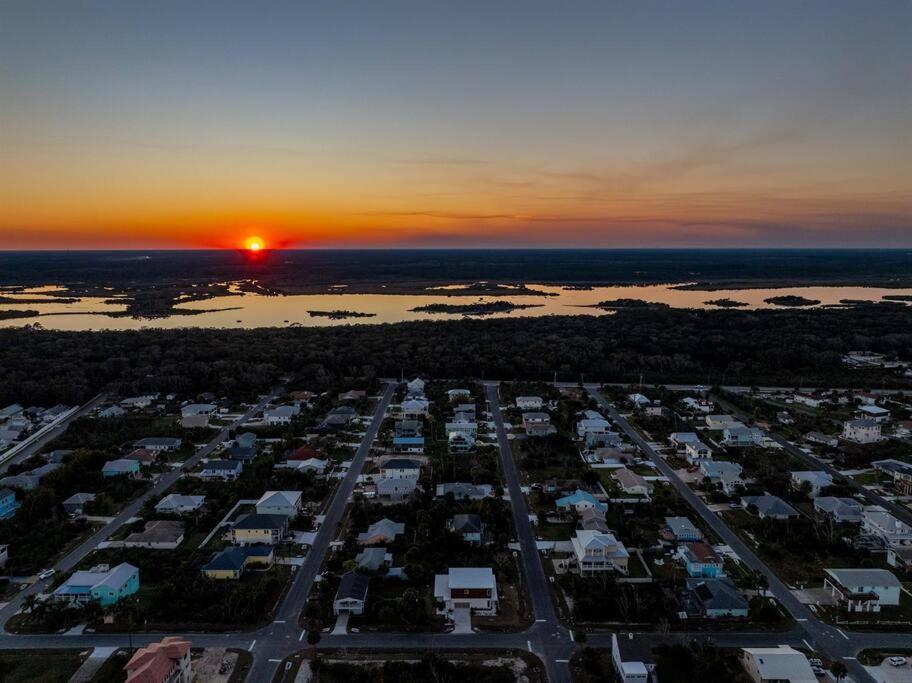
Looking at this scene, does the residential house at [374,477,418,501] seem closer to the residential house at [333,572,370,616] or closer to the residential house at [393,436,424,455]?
the residential house at [393,436,424,455]

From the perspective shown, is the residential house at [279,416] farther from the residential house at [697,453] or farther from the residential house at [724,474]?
the residential house at [724,474]

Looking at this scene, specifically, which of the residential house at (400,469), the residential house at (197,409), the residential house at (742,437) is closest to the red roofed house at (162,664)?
the residential house at (400,469)

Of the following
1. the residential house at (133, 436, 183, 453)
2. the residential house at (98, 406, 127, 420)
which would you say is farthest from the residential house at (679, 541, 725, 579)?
the residential house at (98, 406, 127, 420)

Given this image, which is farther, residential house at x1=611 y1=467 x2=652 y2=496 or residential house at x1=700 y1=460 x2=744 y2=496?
residential house at x1=700 y1=460 x2=744 y2=496

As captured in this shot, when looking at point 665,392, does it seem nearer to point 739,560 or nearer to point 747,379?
point 747,379

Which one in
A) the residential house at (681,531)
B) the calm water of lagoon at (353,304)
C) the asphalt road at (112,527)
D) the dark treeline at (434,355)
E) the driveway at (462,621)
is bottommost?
the driveway at (462,621)

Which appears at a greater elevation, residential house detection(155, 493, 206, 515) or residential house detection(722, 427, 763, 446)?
residential house detection(722, 427, 763, 446)

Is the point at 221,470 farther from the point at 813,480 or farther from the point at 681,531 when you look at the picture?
the point at 813,480
